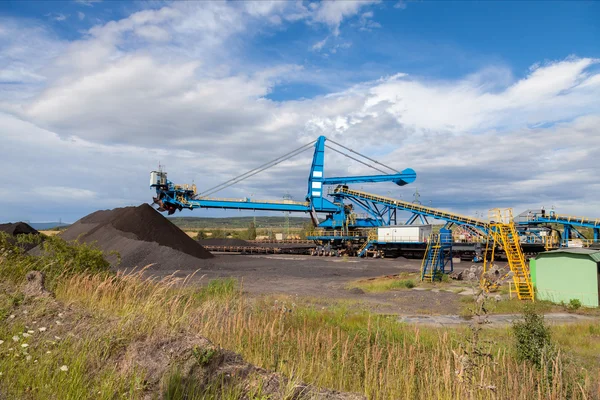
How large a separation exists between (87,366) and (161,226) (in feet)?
113

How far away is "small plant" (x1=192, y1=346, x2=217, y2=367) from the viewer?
3.67 meters

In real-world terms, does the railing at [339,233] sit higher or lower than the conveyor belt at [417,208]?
lower

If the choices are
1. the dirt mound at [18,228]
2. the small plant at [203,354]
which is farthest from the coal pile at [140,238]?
the small plant at [203,354]

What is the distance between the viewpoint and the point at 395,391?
14.9ft

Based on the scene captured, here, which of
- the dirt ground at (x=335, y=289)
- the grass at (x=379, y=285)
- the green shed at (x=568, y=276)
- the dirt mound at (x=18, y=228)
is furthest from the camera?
the dirt mound at (x=18, y=228)

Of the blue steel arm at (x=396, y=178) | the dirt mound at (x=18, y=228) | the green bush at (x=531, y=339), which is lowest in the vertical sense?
the green bush at (x=531, y=339)

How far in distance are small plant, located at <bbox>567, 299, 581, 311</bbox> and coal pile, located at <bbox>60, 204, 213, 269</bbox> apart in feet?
76.6

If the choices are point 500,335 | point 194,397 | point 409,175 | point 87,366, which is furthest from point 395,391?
point 409,175

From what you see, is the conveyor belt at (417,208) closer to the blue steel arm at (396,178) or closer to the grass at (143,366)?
the blue steel arm at (396,178)

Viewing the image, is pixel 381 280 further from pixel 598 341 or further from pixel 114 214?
pixel 114 214

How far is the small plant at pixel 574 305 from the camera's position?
15.8 meters

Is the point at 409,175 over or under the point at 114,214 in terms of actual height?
over

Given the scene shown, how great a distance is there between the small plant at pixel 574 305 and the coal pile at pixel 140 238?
23.4 meters

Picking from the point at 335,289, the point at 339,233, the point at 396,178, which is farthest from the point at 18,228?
the point at 396,178
